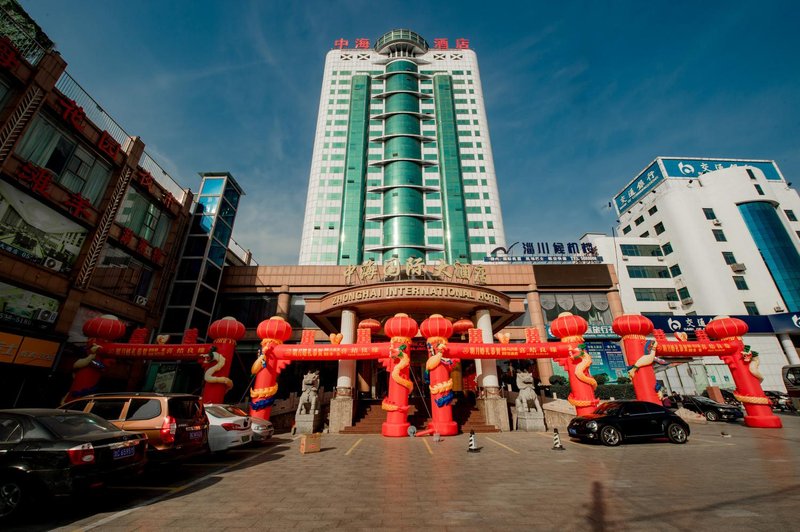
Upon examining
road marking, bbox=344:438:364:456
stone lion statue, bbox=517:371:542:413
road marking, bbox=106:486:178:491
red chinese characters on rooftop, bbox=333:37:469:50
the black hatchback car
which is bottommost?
road marking, bbox=106:486:178:491

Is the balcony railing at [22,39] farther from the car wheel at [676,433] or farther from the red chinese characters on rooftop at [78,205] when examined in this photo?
the car wheel at [676,433]

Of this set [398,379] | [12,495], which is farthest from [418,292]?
[12,495]

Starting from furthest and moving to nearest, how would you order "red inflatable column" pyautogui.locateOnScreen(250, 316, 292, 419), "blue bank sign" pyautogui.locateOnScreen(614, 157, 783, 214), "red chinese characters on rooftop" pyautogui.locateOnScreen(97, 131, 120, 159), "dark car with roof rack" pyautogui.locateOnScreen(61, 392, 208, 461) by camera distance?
"blue bank sign" pyautogui.locateOnScreen(614, 157, 783, 214), "red chinese characters on rooftop" pyautogui.locateOnScreen(97, 131, 120, 159), "red inflatable column" pyautogui.locateOnScreen(250, 316, 292, 419), "dark car with roof rack" pyautogui.locateOnScreen(61, 392, 208, 461)

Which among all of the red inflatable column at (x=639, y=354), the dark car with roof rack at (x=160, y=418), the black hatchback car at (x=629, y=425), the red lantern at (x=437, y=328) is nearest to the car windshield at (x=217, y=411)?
the dark car with roof rack at (x=160, y=418)

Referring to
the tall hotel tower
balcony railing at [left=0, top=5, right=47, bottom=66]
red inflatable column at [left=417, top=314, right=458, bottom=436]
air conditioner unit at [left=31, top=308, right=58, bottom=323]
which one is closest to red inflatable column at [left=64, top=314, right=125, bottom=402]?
air conditioner unit at [left=31, top=308, right=58, bottom=323]

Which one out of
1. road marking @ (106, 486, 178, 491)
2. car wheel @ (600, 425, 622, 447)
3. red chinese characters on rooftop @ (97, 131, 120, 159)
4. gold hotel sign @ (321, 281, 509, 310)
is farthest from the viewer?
red chinese characters on rooftop @ (97, 131, 120, 159)

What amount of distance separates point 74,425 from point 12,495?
1.18m

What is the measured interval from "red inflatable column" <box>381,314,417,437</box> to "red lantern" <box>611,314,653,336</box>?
1100 centimetres

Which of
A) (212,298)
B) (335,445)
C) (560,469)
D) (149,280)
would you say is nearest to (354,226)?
(212,298)

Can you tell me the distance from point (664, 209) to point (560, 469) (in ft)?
185

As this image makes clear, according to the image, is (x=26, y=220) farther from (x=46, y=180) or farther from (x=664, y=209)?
(x=664, y=209)

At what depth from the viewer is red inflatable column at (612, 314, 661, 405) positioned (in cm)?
1669

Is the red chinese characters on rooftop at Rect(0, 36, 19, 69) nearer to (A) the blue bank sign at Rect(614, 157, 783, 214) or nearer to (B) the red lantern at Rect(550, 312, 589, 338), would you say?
(B) the red lantern at Rect(550, 312, 589, 338)

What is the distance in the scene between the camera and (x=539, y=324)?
3406cm
